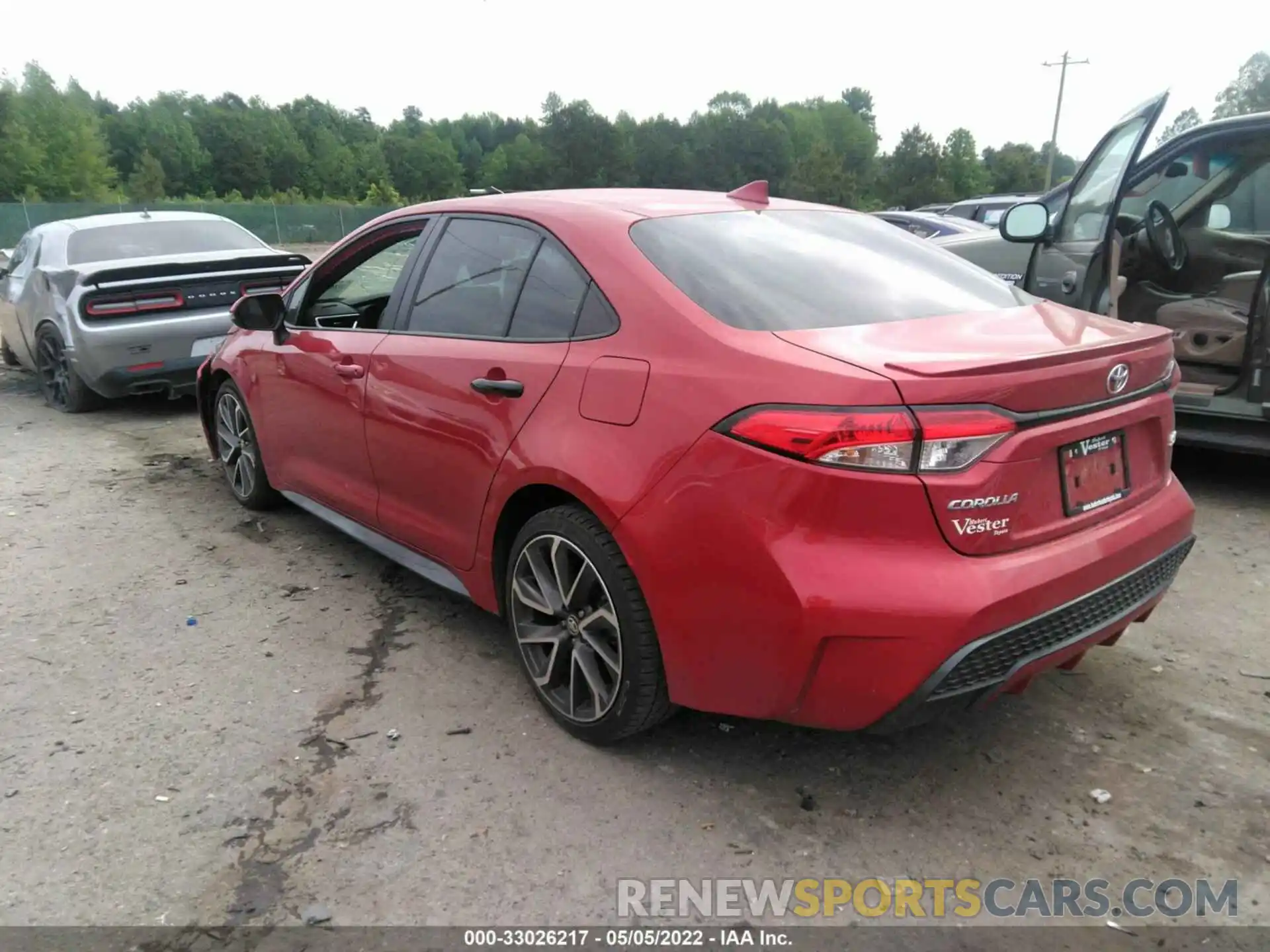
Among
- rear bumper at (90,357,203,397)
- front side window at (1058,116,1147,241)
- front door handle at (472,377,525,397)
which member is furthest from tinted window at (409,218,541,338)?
rear bumper at (90,357,203,397)

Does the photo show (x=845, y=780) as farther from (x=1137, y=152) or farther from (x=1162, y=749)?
(x=1137, y=152)

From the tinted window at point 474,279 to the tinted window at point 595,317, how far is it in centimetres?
39

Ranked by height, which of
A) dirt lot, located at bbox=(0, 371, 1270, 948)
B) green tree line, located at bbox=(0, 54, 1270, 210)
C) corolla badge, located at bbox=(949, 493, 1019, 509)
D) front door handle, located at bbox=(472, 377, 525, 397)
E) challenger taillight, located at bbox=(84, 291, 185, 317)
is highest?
green tree line, located at bbox=(0, 54, 1270, 210)

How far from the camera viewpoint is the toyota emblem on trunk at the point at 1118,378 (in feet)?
8.38

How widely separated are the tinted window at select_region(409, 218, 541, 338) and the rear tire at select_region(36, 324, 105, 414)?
514 cm

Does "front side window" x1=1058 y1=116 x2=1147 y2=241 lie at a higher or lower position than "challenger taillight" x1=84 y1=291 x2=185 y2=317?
higher

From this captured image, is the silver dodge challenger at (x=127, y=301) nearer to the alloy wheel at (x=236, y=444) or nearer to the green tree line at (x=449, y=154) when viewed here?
the alloy wheel at (x=236, y=444)

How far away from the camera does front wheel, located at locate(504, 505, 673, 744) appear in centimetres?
269

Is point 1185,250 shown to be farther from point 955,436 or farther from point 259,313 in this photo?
point 259,313

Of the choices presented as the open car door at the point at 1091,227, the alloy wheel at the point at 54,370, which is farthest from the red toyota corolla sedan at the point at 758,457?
the alloy wheel at the point at 54,370

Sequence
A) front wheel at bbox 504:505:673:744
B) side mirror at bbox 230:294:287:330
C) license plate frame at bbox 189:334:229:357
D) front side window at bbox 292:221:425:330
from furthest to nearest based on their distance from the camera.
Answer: license plate frame at bbox 189:334:229:357, side mirror at bbox 230:294:287:330, front side window at bbox 292:221:425:330, front wheel at bbox 504:505:673:744

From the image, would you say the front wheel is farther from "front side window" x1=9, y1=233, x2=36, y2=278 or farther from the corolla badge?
"front side window" x1=9, y1=233, x2=36, y2=278

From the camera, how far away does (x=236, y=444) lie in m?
5.21

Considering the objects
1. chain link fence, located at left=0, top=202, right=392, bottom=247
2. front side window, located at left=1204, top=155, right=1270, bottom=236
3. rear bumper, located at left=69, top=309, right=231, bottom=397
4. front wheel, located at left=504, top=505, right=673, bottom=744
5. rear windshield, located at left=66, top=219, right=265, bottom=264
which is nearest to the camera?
front wheel, located at left=504, top=505, right=673, bottom=744
